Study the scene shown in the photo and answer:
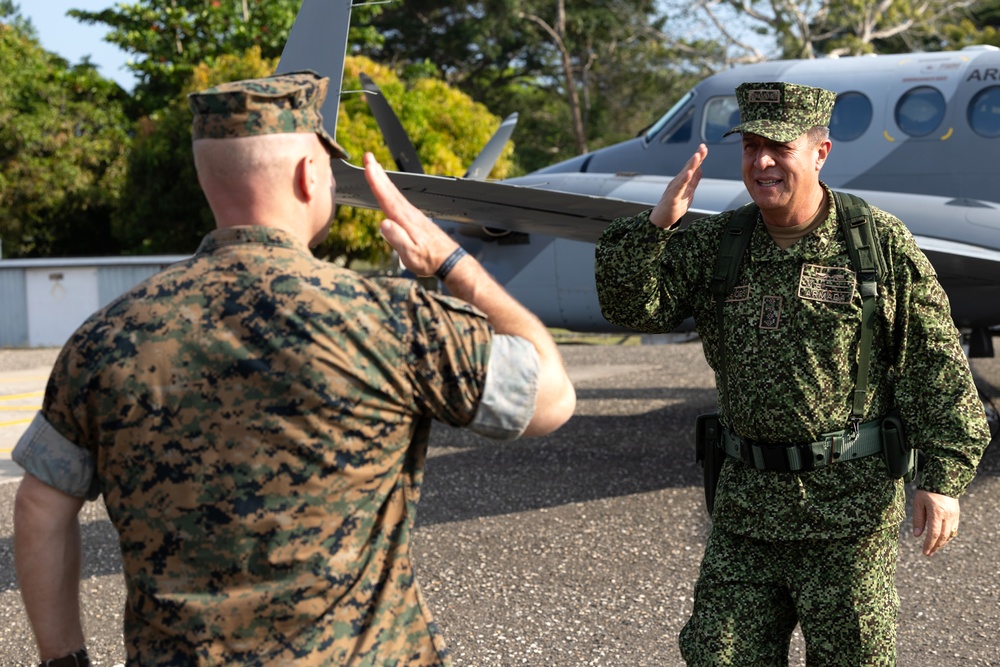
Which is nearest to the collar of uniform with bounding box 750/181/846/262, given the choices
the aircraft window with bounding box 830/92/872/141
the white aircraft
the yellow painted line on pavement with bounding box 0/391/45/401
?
the white aircraft

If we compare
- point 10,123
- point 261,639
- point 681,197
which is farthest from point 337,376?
point 10,123

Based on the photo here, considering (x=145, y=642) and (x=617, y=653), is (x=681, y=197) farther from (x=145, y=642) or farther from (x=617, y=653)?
(x=617, y=653)

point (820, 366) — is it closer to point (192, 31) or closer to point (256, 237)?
point (256, 237)

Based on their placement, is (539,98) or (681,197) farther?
(539,98)

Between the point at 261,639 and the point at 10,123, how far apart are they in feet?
101

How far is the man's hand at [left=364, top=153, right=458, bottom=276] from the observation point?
6.57 feet

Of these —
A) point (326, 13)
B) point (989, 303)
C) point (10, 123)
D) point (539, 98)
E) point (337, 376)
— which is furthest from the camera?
point (539, 98)

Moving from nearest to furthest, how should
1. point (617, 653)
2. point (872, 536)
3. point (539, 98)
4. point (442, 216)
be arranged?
point (872, 536), point (617, 653), point (442, 216), point (539, 98)

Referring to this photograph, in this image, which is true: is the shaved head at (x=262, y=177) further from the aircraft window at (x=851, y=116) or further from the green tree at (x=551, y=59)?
the green tree at (x=551, y=59)

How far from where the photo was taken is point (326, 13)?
6102 millimetres

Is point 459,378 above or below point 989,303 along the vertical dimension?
above

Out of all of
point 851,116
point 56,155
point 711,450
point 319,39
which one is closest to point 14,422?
point 319,39

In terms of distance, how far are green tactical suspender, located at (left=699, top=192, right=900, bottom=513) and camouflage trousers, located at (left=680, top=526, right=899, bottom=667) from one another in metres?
0.37

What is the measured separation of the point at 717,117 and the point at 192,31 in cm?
2476
